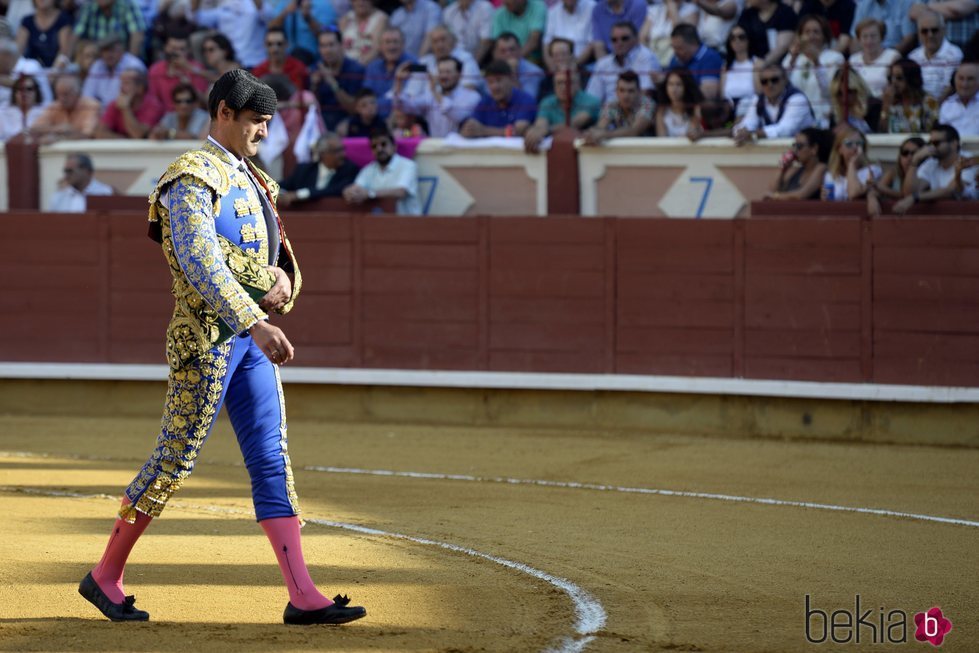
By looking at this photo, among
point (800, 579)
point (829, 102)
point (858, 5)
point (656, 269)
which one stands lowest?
point (800, 579)

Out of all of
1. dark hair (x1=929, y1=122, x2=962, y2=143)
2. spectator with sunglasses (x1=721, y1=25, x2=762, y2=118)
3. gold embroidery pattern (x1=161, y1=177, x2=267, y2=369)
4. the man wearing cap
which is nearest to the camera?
gold embroidery pattern (x1=161, y1=177, x2=267, y2=369)

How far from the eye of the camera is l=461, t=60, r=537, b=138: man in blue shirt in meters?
10.3

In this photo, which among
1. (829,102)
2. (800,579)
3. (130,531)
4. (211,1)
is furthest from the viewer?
(211,1)

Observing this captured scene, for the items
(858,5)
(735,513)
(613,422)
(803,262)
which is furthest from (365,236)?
(735,513)

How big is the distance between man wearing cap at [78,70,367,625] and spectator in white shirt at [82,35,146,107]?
7655 millimetres

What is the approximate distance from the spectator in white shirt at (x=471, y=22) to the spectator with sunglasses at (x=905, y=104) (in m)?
3.08

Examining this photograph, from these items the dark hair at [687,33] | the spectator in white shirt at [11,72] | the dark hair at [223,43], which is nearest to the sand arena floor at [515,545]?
the dark hair at [687,33]

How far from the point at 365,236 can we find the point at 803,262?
277cm

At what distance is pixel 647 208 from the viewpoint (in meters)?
10.2

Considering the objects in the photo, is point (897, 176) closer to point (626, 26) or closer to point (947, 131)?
point (947, 131)

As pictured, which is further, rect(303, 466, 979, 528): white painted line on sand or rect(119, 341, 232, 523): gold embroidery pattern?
rect(303, 466, 979, 528): white painted line on sand

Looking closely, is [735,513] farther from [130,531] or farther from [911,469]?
[130,531]

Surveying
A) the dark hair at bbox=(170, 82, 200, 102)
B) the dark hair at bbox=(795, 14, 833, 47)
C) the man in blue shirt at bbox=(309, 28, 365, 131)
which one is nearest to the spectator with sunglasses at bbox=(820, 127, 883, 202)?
the dark hair at bbox=(795, 14, 833, 47)

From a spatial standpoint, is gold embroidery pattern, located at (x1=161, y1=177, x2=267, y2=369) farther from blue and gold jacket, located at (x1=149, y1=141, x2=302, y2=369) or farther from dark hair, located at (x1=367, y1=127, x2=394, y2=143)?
dark hair, located at (x1=367, y1=127, x2=394, y2=143)
